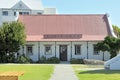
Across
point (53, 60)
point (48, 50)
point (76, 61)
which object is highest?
point (48, 50)

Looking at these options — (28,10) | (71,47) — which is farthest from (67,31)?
(28,10)

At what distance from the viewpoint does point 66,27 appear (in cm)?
5403

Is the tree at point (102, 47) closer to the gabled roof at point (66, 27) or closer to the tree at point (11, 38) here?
the gabled roof at point (66, 27)

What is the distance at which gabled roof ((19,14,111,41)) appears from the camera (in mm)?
51750

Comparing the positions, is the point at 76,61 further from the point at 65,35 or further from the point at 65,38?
the point at 65,35

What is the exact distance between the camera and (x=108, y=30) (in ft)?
176

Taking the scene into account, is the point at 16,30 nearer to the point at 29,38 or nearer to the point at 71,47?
the point at 29,38

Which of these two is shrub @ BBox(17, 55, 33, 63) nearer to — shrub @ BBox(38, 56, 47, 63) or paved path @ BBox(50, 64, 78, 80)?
shrub @ BBox(38, 56, 47, 63)

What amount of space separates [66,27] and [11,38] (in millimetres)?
10226

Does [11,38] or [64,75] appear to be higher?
[11,38]

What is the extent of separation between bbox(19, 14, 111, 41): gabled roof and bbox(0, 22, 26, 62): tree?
3.46 metres

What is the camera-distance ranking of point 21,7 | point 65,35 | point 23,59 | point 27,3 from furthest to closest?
point 27,3
point 21,7
point 65,35
point 23,59

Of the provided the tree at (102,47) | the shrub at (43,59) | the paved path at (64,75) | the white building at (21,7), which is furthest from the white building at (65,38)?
the paved path at (64,75)

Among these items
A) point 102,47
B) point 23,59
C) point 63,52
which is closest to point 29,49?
point 23,59
